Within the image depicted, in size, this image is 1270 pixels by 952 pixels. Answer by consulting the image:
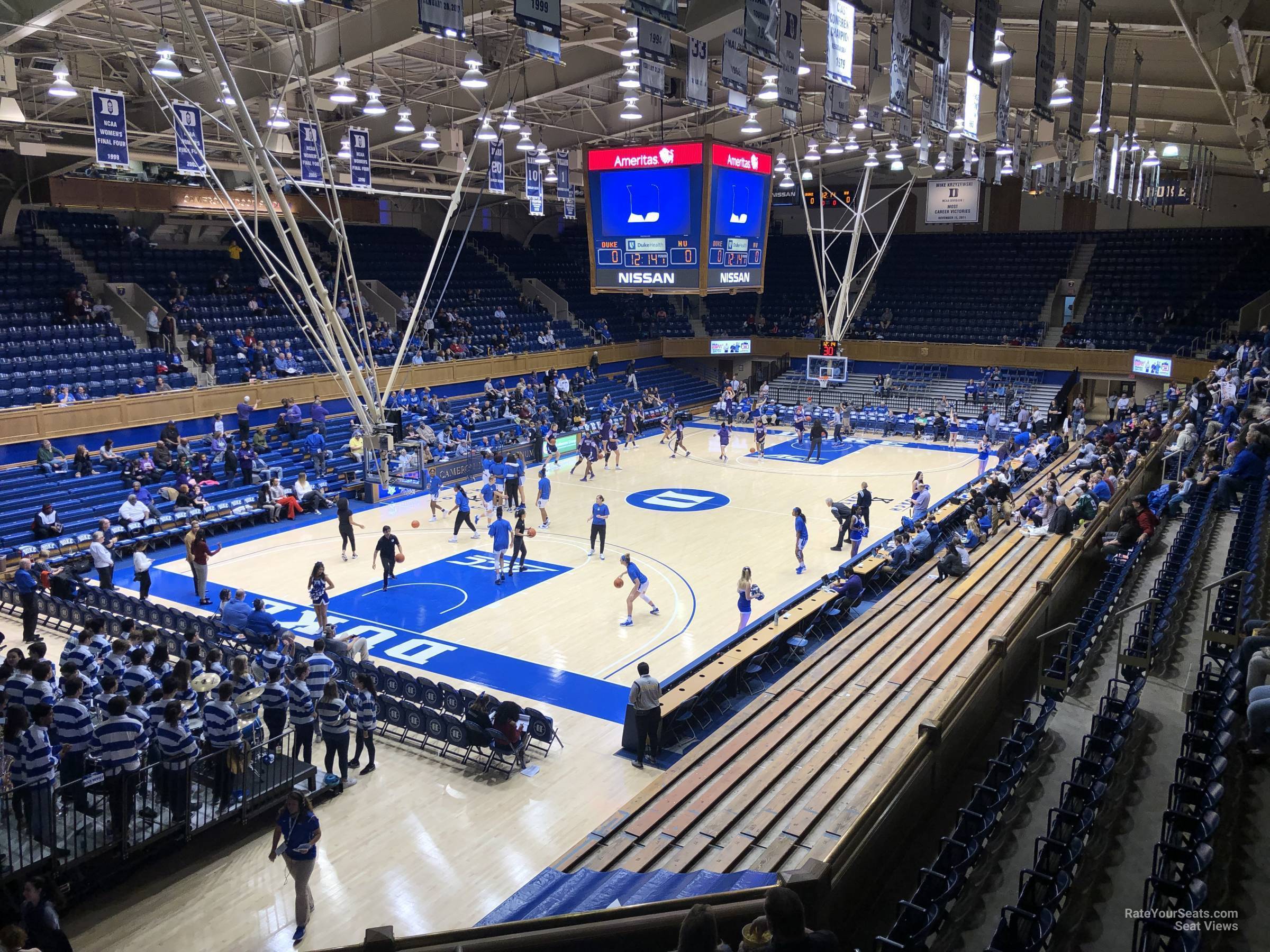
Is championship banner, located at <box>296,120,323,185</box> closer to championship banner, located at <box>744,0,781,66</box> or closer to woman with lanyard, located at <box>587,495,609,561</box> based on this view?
woman with lanyard, located at <box>587,495,609,561</box>

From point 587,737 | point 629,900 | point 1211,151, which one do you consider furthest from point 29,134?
point 1211,151

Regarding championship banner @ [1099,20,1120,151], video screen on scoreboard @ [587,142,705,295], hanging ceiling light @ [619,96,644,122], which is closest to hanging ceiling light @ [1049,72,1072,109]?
championship banner @ [1099,20,1120,151]

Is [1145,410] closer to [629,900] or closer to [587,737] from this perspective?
[587,737]

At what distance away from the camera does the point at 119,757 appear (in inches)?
360

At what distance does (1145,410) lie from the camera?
3238 centimetres

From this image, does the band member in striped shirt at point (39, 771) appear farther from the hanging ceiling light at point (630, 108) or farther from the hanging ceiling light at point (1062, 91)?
the hanging ceiling light at point (1062, 91)

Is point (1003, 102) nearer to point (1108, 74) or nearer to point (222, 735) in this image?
point (1108, 74)

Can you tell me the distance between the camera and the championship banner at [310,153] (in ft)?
67.2

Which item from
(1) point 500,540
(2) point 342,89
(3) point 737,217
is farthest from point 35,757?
(3) point 737,217

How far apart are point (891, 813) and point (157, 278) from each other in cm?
3049

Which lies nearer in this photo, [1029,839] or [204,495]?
[1029,839]

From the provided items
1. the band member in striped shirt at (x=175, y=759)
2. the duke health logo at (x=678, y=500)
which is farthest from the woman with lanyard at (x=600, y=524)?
the band member in striped shirt at (x=175, y=759)

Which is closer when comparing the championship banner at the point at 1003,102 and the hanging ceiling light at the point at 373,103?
the championship banner at the point at 1003,102

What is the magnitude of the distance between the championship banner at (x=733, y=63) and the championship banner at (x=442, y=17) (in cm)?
440
